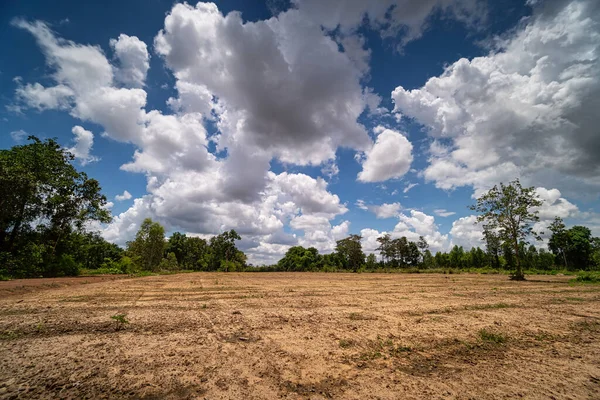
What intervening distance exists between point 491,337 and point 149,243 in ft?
187

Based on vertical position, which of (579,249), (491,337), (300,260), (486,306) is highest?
(579,249)

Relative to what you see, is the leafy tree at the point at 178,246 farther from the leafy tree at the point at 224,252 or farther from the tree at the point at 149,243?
the tree at the point at 149,243

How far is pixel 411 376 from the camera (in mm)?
4062

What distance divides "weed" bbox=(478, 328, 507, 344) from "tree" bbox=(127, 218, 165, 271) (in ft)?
182

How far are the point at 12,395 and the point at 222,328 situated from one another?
12.6ft

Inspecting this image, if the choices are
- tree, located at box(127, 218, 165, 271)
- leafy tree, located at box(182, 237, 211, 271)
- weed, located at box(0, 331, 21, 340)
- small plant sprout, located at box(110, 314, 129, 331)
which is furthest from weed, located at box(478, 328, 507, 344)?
leafy tree, located at box(182, 237, 211, 271)

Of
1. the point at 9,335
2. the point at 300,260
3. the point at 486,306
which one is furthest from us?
the point at 300,260

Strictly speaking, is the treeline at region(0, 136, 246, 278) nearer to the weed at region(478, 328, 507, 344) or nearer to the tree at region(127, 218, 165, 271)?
the tree at region(127, 218, 165, 271)

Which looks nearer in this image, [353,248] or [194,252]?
[353,248]

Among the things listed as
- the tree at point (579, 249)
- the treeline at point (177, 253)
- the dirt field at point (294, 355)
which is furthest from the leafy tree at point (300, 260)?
the dirt field at point (294, 355)

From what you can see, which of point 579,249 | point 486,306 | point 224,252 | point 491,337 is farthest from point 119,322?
point 579,249

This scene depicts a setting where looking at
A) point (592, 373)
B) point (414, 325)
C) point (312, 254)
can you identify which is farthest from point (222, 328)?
point (312, 254)

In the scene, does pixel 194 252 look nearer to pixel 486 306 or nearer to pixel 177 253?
pixel 177 253

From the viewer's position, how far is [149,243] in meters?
50.0
